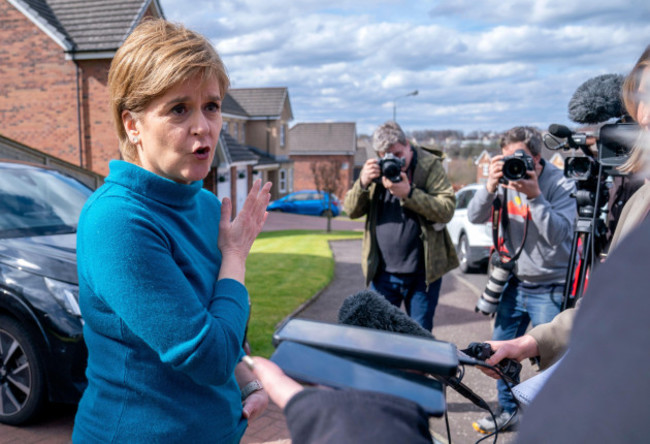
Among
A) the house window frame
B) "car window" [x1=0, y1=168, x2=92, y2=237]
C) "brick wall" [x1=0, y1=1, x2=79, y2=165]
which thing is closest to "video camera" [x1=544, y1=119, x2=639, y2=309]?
"car window" [x1=0, y1=168, x2=92, y2=237]

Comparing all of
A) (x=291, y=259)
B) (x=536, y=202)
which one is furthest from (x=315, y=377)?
(x=291, y=259)

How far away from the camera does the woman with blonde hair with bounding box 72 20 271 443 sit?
129 centimetres

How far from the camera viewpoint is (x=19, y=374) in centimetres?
380

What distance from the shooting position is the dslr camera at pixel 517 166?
3453 mm

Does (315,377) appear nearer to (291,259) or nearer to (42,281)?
(42,281)

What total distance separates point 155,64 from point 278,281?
7.72 meters

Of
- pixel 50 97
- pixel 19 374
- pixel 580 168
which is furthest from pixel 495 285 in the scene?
pixel 50 97

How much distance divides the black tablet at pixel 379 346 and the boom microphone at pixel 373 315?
0.68 feet

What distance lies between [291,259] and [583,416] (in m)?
11.2

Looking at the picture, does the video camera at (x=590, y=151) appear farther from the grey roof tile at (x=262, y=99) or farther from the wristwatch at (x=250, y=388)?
the grey roof tile at (x=262, y=99)

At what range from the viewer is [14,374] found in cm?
380

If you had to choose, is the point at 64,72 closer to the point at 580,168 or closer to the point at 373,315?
the point at 580,168

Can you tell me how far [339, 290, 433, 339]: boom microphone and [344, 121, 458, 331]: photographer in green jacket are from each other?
109 inches

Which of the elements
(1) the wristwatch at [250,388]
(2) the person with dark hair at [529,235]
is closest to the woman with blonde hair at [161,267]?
(1) the wristwatch at [250,388]
